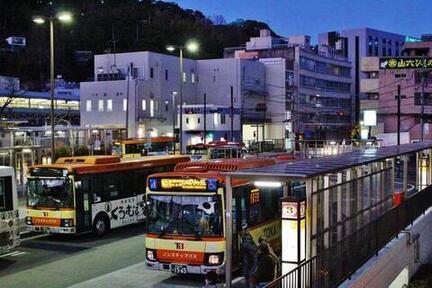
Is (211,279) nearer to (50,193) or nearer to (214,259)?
(214,259)

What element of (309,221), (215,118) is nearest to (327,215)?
(309,221)

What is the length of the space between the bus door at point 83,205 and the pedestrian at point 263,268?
10651mm

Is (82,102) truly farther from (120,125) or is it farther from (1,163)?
(1,163)

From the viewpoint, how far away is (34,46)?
103812mm

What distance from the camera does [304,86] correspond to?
318 feet

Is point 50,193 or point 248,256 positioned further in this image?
point 50,193

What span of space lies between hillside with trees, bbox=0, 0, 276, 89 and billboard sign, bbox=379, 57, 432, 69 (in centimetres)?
5343

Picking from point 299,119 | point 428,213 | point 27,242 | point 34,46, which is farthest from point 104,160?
point 34,46

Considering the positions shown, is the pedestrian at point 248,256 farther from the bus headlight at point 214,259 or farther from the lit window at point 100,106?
the lit window at point 100,106

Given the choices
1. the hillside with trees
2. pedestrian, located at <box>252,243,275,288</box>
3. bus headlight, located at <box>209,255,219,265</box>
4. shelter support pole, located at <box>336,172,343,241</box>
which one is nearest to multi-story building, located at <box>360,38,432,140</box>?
the hillside with trees

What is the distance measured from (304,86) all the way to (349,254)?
85103 millimetres

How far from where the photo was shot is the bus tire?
880 inches

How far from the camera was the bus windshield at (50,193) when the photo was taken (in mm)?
21391

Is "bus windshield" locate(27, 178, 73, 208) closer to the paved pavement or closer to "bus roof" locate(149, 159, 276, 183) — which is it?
the paved pavement
